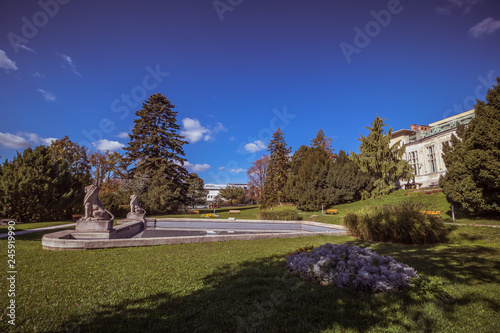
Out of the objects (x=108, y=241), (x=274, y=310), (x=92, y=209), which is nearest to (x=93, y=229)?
(x=92, y=209)

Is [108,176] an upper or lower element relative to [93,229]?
upper

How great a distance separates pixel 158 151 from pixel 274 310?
98.5ft

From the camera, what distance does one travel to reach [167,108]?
32031 mm

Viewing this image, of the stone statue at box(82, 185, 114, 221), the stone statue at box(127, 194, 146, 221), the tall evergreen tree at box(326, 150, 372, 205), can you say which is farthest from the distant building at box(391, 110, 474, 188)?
the stone statue at box(82, 185, 114, 221)

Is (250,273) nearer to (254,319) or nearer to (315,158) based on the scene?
(254,319)

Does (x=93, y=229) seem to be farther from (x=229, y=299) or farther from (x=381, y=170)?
(x=381, y=170)

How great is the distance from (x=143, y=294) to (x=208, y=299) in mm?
1105

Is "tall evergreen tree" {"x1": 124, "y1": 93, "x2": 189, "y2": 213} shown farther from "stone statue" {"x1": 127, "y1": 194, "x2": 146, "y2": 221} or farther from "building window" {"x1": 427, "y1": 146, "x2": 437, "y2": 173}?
"building window" {"x1": 427, "y1": 146, "x2": 437, "y2": 173}

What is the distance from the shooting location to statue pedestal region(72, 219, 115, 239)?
909 centimetres

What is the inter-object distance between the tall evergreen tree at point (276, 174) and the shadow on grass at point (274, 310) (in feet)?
84.1

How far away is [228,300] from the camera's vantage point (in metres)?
3.63

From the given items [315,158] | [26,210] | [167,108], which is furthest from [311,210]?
[26,210]

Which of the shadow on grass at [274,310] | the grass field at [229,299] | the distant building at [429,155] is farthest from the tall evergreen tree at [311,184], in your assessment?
the shadow on grass at [274,310]

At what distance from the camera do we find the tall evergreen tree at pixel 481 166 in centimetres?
1172
